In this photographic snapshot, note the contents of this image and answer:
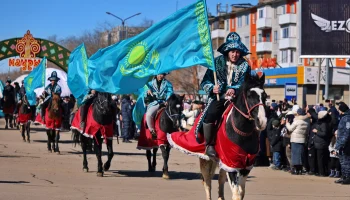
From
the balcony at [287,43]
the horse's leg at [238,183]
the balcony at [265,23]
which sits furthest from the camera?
the balcony at [265,23]

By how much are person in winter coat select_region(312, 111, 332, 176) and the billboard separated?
12.8m

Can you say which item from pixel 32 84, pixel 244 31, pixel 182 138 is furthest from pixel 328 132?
pixel 244 31

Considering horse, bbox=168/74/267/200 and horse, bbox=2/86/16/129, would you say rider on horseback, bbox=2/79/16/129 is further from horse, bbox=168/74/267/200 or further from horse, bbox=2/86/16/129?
horse, bbox=168/74/267/200

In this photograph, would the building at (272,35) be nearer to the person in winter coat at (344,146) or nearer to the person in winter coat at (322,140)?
the person in winter coat at (322,140)

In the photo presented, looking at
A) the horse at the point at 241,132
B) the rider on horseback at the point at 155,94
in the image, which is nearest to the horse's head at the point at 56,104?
the rider on horseback at the point at 155,94

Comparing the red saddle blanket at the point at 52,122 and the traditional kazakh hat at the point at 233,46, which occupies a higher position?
the traditional kazakh hat at the point at 233,46

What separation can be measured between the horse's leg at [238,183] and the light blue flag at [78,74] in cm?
890

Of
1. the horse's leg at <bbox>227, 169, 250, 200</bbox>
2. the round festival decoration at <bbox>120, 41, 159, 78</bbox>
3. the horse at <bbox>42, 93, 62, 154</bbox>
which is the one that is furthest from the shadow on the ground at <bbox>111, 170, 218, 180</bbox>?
the horse at <bbox>42, 93, 62, 154</bbox>

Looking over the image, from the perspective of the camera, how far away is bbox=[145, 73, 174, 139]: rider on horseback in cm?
1730

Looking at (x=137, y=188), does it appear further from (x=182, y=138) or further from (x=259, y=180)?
(x=259, y=180)

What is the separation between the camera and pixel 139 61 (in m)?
13.6

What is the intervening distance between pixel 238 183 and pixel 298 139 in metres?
9.54

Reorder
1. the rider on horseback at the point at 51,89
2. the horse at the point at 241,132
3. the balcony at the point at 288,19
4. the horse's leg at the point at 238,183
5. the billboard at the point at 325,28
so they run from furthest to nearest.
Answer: the balcony at the point at 288,19, the billboard at the point at 325,28, the rider on horseback at the point at 51,89, the horse's leg at the point at 238,183, the horse at the point at 241,132

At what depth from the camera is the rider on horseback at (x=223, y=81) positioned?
11164 mm
